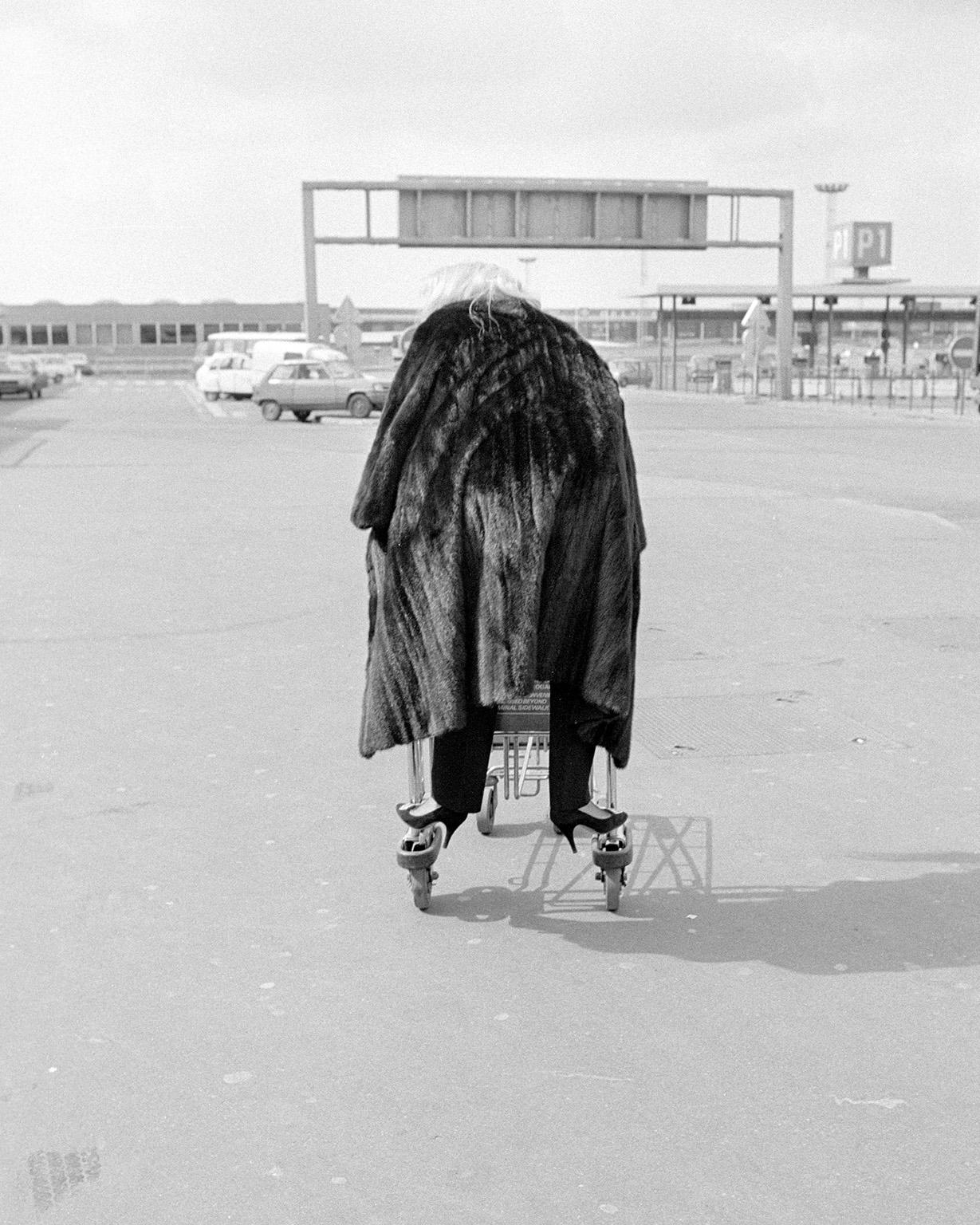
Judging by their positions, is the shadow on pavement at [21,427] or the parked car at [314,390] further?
the parked car at [314,390]

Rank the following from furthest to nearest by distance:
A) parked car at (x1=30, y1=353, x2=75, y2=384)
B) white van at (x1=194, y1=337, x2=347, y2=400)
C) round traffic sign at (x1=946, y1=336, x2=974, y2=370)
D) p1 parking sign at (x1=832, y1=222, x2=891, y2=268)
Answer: p1 parking sign at (x1=832, y1=222, x2=891, y2=268) → parked car at (x1=30, y1=353, x2=75, y2=384) → white van at (x1=194, y1=337, x2=347, y2=400) → round traffic sign at (x1=946, y1=336, x2=974, y2=370)

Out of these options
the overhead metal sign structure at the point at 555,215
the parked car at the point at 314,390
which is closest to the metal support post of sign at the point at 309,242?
the overhead metal sign structure at the point at 555,215

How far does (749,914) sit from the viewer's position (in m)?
4.30

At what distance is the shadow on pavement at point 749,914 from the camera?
13.1ft

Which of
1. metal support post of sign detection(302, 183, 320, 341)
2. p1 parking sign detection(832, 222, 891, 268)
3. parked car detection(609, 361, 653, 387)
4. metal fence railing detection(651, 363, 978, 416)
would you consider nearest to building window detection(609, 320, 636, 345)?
p1 parking sign detection(832, 222, 891, 268)

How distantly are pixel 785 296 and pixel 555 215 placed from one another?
760 centimetres

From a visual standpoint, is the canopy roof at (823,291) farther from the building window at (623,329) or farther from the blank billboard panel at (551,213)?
the building window at (623,329)

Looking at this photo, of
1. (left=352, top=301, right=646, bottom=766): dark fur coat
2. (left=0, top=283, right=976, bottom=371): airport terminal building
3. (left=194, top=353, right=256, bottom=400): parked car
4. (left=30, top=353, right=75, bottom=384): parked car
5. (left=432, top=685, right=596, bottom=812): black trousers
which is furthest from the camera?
(left=0, top=283, right=976, bottom=371): airport terminal building

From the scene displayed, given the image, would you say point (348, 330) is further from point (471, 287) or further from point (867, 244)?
point (867, 244)

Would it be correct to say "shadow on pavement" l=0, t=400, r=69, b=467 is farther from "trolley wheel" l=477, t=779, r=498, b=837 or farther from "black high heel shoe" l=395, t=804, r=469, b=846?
"black high heel shoe" l=395, t=804, r=469, b=846

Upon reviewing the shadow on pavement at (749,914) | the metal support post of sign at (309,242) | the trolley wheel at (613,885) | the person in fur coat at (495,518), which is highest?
the metal support post of sign at (309,242)

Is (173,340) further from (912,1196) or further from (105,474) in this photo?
(912,1196)

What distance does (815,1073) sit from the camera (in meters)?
3.32

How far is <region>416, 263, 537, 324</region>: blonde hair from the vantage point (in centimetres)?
399
